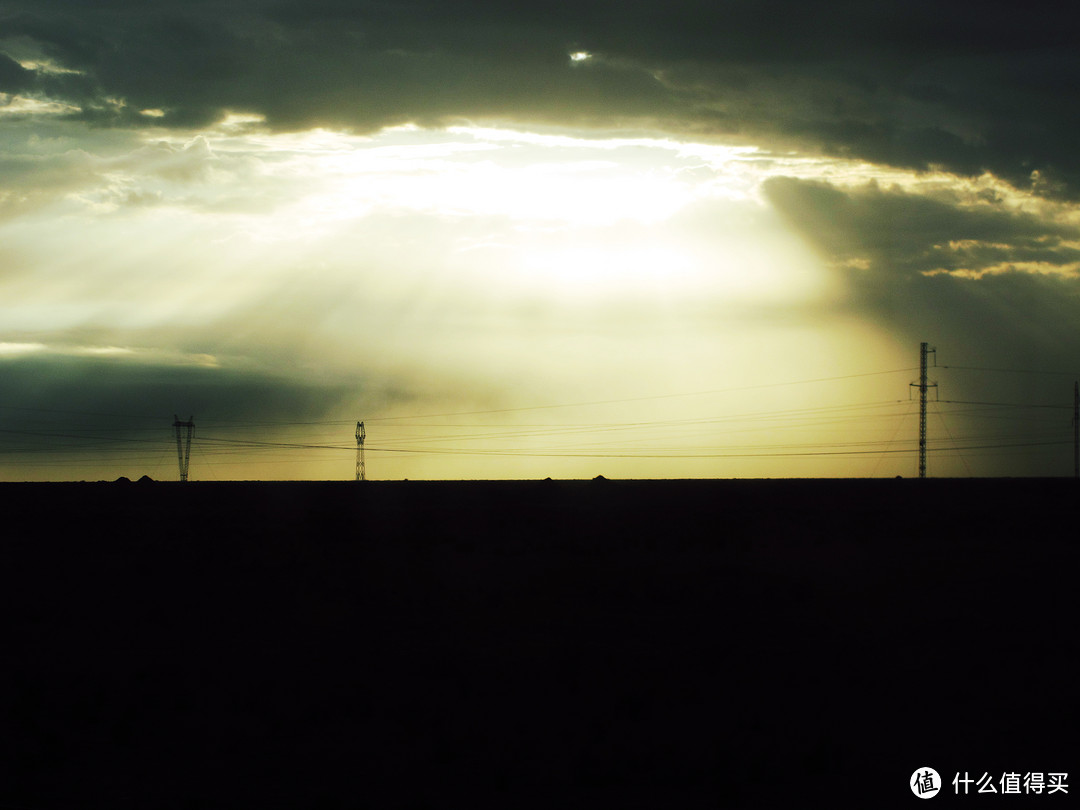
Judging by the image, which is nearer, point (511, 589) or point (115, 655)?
point (115, 655)

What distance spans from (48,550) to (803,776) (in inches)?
1632

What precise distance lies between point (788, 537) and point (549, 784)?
3876cm

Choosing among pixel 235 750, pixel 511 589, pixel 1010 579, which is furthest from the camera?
pixel 1010 579

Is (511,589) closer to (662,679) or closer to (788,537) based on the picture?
(662,679)

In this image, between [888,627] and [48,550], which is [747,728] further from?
Result: [48,550]

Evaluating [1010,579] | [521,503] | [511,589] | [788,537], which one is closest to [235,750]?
[511,589]

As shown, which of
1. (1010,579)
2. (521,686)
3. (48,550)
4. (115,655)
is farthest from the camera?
(48,550)

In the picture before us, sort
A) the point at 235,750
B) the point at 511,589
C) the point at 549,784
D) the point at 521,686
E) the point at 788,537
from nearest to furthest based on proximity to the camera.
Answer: the point at 549,784 < the point at 235,750 < the point at 521,686 < the point at 511,589 < the point at 788,537

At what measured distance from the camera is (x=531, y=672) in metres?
19.8

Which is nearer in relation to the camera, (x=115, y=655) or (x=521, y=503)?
(x=115, y=655)

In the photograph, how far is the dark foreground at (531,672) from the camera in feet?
45.2

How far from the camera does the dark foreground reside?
45.2 feet

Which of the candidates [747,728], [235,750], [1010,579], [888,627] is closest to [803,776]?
[747,728]

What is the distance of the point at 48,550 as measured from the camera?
1750 inches
